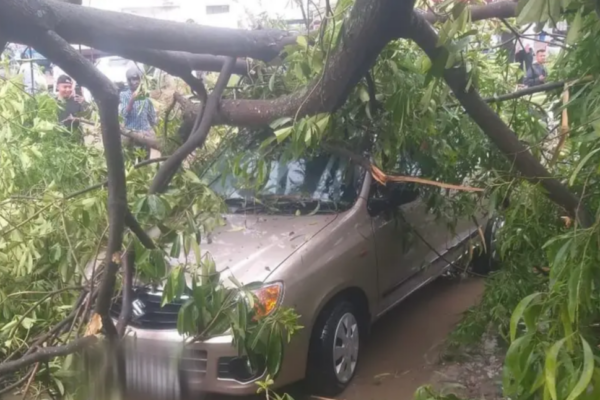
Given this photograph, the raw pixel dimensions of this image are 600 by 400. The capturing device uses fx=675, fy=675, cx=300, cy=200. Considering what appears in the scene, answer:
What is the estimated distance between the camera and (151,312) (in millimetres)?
4055

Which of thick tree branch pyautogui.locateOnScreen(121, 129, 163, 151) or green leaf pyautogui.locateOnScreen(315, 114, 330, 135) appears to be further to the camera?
thick tree branch pyautogui.locateOnScreen(121, 129, 163, 151)

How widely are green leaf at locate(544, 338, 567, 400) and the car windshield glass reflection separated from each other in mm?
2752

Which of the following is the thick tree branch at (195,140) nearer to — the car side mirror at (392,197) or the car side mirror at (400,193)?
the car side mirror at (392,197)

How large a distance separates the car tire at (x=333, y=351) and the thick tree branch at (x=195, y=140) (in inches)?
63.7

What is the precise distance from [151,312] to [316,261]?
104 centimetres

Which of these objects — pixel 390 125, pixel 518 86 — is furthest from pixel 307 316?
pixel 518 86

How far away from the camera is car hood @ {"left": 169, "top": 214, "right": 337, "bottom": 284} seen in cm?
402

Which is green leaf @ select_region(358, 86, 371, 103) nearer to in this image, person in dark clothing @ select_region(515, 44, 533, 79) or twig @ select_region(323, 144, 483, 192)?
twig @ select_region(323, 144, 483, 192)

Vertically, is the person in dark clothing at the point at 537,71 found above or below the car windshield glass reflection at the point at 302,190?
above

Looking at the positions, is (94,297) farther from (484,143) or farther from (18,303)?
(484,143)

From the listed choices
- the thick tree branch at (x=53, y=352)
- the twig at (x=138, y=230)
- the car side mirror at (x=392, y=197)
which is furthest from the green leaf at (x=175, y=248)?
the car side mirror at (x=392, y=197)

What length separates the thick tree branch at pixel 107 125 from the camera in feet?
6.73

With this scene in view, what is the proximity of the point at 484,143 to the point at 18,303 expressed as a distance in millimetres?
2991

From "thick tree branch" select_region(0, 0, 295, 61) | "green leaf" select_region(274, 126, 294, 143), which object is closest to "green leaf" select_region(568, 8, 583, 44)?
"green leaf" select_region(274, 126, 294, 143)
